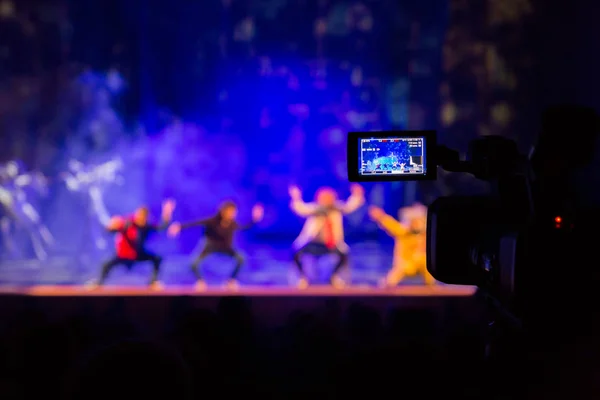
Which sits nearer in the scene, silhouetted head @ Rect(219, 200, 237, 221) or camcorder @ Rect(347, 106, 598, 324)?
camcorder @ Rect(347, 106, 598, 324)

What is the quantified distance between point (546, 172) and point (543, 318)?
321 mm

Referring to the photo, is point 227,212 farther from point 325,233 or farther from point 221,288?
point 325,233

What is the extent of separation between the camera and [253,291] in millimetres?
5117

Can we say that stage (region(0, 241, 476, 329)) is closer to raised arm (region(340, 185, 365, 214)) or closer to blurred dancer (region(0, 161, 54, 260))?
blurred dancer (region(0, 161, 54, 260))

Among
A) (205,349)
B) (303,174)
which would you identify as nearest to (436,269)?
(205,349)

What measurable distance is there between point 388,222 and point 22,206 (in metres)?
4.74

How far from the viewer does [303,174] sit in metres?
6.38

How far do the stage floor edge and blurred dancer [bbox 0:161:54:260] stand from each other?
1125mm

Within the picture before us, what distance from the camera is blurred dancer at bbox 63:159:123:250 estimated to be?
638 centimetres

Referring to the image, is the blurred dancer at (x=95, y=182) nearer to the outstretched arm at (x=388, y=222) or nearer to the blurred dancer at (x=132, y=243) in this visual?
the blurred dancer at (x=132, y=243)

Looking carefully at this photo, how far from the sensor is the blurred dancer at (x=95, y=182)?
6.38 m

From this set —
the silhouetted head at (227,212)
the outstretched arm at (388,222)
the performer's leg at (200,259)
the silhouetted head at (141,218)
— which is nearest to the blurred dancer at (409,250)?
the outstretched arm at (388,222)

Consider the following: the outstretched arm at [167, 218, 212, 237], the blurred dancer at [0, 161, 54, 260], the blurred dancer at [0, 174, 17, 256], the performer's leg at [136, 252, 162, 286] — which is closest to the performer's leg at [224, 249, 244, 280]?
the outstretched arm at [167, 218, 212, 237]

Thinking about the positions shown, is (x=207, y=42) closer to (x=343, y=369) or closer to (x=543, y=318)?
(x=343, y=369)
